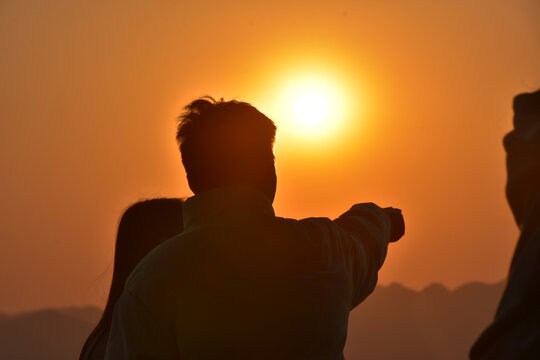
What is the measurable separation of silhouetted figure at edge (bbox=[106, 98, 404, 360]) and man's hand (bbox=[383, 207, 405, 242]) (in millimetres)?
401

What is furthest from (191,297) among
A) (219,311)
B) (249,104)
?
(249,104)

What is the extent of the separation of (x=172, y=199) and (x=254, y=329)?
1725 millimetres

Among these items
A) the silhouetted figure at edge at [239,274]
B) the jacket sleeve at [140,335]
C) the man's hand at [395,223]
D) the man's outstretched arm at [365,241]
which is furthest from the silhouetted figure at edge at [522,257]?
the man's hand at [395,223]

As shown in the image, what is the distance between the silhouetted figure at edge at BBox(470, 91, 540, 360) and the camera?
141cm

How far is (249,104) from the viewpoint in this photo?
3057 mm

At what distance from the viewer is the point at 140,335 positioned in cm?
241

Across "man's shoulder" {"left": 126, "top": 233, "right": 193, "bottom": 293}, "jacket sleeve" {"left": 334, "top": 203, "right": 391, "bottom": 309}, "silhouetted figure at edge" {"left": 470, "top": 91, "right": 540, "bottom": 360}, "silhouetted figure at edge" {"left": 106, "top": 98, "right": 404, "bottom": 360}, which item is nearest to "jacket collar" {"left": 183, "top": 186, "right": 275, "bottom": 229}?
"silhouetted figure at edge" {"left": 106, "top": 98, "right": 404, "bottom": 360}

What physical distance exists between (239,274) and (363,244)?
2.40 feet

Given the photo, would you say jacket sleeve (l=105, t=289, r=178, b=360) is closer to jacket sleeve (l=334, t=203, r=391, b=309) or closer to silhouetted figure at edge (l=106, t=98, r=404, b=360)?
silhouetted figure at edge (l=106, t=98, r=404, b=360)

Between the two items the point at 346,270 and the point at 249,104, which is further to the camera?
the point at 249,104

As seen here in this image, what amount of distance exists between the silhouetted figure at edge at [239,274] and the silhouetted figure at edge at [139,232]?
1120 mm

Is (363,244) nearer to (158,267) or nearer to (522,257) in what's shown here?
(158,267)

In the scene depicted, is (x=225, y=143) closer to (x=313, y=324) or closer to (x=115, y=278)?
(x=313, y=324)

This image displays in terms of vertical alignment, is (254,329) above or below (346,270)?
below
